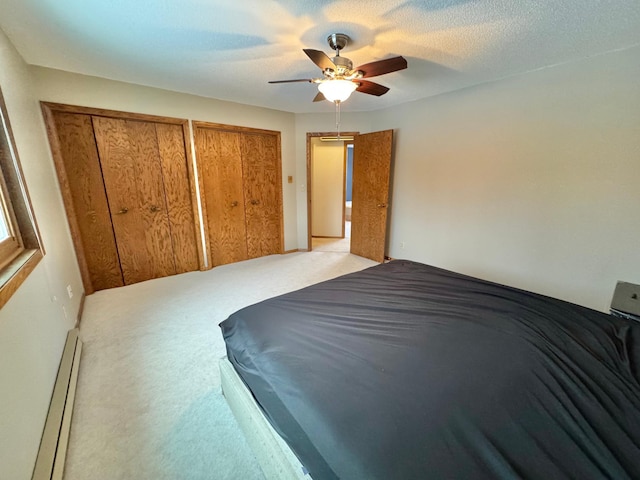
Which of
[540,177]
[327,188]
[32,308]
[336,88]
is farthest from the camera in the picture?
[327,188]

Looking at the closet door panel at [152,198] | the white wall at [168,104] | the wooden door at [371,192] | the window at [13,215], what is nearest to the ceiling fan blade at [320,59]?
the window at [13,215]

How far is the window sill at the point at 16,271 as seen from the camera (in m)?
1.10

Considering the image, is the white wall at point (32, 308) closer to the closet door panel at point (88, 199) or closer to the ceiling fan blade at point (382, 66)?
the closet door panel at point (88, 199)

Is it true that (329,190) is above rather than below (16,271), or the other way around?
above

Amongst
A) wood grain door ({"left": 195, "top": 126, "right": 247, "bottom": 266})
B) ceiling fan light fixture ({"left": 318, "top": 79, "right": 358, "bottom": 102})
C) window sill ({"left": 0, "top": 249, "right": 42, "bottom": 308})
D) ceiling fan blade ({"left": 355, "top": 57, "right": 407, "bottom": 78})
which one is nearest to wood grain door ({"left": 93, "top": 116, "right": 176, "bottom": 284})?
wood grain door ({"left": 195, "top": 126, "right": 247, "bottom": 266})

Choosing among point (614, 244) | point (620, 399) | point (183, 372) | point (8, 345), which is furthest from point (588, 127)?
point (8, 345)

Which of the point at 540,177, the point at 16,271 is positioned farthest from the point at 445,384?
the point at 540,177

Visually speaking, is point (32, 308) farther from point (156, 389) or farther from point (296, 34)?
point (296, 34)

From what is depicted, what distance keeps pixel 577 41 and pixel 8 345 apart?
12.4 ft

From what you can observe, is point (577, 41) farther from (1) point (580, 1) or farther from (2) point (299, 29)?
(2) point (299, 29)

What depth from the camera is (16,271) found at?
1.27 metres

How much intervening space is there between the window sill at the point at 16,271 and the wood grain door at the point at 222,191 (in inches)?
78.6

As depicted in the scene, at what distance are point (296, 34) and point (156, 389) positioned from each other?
2584mm

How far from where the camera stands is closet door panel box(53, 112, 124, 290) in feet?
8.42
